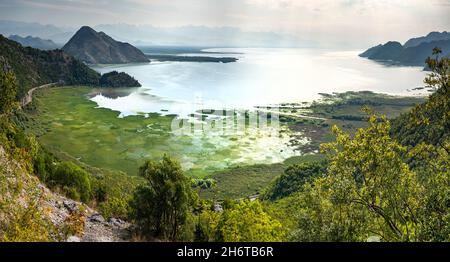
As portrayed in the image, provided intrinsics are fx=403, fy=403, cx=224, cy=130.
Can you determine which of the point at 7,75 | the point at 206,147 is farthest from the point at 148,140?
the point at 7,75

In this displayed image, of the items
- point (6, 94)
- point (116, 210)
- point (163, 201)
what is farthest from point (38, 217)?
point (116, 210)

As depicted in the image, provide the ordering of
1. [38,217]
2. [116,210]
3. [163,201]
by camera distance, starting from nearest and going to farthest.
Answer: [38,217] < [163,201] < [116,210]

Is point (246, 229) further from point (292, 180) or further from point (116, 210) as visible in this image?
point (292, 180)

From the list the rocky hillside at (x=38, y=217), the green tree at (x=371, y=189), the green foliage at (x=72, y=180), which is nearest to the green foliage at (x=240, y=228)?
the rocky hillside at (x=38, y=217)

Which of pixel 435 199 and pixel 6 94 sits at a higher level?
pixel 6 94

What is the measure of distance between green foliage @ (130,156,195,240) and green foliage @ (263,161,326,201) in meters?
63.8

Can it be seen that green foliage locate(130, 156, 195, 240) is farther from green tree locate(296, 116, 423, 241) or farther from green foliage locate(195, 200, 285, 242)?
green tree locate(296, 116, 423, 241)

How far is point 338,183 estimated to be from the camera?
18484 millimetres

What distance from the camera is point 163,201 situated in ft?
108

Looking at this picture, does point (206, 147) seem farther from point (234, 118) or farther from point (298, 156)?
point (234, 118)

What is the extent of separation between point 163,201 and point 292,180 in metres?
70.0

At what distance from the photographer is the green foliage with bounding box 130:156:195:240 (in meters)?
32.4

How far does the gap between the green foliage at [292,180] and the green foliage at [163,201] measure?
63.8 metres
